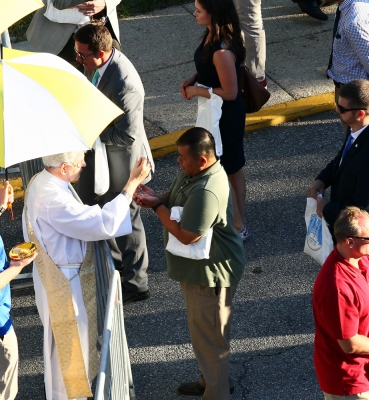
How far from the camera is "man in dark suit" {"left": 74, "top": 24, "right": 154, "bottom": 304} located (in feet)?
17.8

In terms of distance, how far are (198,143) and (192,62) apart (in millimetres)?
5035

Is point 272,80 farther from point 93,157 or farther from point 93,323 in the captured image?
point 93,323

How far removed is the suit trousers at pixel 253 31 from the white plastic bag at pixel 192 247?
13.5 feet

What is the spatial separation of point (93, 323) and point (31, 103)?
1.46 m

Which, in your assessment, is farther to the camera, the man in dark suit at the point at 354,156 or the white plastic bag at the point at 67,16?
the white plastic bag at the point at 67,16

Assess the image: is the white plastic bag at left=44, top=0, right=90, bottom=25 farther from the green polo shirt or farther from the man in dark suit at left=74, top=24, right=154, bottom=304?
the green polo shirt

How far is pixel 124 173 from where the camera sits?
18.8ft

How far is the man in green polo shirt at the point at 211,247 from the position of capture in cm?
440

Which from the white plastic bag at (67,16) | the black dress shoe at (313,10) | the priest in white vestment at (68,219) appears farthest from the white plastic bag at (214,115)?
the black dress shoe at (313,10)

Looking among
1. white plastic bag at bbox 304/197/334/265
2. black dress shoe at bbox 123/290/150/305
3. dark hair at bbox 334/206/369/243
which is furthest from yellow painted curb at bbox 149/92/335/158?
dark hair at bbox 334/206/369/243

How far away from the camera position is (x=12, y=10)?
4695 mm

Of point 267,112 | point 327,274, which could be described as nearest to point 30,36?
point 267,112

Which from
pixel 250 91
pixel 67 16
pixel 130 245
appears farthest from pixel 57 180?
pixel 67 16

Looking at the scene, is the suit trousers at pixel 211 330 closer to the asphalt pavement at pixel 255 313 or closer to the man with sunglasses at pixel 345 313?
the asphalt pavement at pixel 255 313
